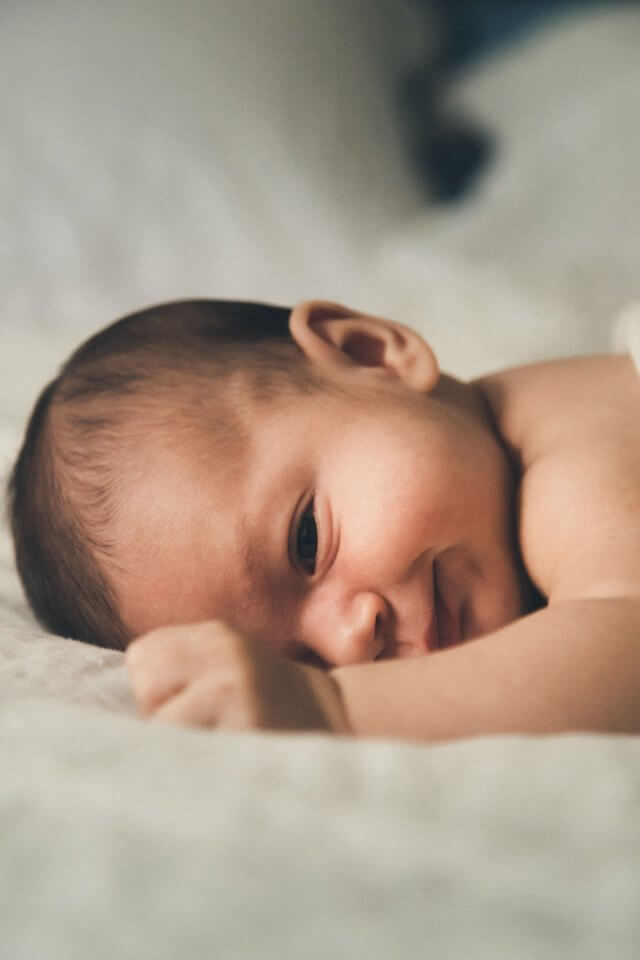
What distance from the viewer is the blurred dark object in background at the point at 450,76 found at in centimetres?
202

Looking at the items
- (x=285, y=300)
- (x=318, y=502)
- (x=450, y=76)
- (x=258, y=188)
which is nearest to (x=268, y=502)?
(x=318, y=502)

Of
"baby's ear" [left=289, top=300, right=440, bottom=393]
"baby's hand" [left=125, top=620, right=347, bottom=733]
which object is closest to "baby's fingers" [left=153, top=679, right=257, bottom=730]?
"baby's hand" [left=125, top=620, right=347, bottom=733]

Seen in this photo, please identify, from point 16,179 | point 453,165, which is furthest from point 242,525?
point 453,165

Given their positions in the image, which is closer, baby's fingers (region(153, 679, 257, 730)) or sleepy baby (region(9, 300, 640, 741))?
baby's fingers (region(153, 679, 257, 730))

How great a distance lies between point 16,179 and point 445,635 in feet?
3.90

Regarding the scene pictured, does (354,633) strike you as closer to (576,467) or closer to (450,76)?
(576,467)

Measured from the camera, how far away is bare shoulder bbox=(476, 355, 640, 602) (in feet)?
2.43

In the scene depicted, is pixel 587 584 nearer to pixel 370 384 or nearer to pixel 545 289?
pixel 370 384

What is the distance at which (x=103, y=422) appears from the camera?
872 mm

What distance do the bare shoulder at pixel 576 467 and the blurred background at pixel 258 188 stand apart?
17.8 inches

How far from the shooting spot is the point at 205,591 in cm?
77

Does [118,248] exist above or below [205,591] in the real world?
above

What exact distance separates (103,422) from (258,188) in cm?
96

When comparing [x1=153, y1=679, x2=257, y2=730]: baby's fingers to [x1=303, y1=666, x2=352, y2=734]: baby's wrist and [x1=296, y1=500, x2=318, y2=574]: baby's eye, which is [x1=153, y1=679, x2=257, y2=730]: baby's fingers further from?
[x1=296, y1=500, x2=318, y2=574]: baby's eye
